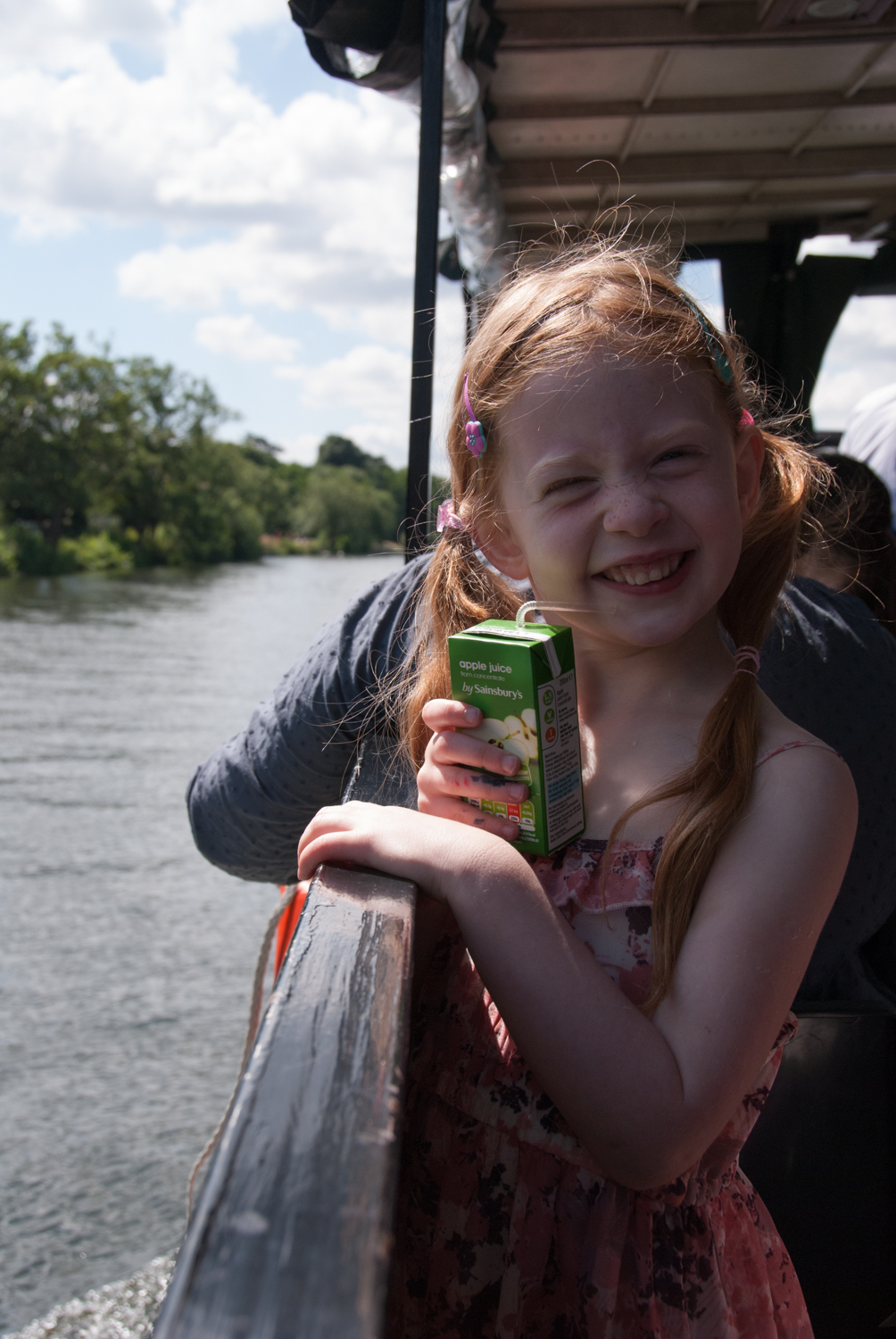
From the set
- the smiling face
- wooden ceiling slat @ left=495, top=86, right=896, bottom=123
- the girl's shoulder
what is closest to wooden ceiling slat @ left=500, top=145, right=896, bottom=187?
wooden ceiling slat @ left=495, top=86, right=896, bottom=123

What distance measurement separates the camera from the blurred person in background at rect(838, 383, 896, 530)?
3262 millimetres

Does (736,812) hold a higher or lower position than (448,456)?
lower

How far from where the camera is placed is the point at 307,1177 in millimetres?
484

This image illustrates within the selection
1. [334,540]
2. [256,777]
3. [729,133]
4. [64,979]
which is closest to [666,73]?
[729,133]

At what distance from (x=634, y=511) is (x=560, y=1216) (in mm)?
720

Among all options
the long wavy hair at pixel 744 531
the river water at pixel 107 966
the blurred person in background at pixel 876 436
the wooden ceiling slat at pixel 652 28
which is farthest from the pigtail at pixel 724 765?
the river water at pixel 107 966

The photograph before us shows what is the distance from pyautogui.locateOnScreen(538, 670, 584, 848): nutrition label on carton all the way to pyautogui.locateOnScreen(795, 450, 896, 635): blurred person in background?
1069 mm

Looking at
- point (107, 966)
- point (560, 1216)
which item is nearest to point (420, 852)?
point (560, 1216)

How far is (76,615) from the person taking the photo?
21094 millimetres

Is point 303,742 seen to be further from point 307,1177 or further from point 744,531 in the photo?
point 307,1177

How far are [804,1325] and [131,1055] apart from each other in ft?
13.9

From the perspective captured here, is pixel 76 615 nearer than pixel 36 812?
No

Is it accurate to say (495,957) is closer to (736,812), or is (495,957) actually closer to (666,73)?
(736,812)

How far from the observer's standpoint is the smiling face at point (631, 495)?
112 centimetres
